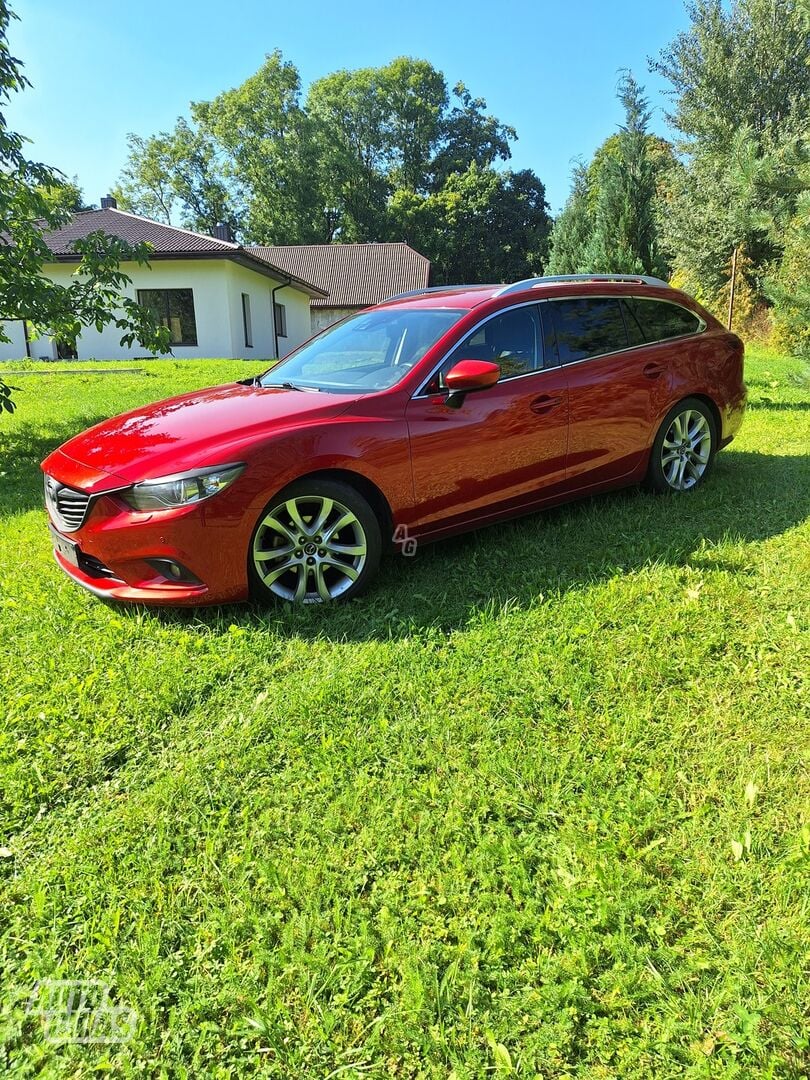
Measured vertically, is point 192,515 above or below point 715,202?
below

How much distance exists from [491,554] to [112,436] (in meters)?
2.33

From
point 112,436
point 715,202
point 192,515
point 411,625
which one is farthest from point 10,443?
point 715,202

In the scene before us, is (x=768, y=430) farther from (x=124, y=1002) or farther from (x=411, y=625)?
(x=124, y=1002)

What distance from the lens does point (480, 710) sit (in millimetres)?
2787

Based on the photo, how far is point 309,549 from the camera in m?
3.57

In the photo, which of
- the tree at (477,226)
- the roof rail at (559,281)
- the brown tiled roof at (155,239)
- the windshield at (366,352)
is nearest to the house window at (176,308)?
the brown tiled roof at (155,239)

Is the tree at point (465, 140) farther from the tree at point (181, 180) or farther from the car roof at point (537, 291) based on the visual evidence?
the car roof at point (537, 291)

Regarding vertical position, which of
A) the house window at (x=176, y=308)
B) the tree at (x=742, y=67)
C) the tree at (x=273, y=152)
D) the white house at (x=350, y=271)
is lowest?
the house window at (x=176, y=308)

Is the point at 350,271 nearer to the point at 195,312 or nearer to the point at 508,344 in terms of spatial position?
the point at 195,312

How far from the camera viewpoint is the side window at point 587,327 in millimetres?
4543

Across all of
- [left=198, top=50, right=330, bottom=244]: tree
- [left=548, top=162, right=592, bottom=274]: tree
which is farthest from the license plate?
[left=198, top=50, right=330, bottom=244]: tree

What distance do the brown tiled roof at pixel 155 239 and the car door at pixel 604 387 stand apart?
18.4 meters

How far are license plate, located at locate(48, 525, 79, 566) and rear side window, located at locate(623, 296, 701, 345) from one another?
393 cm

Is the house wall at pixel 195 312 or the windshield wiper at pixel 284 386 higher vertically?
the house wall at pixel 195 312
